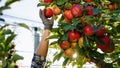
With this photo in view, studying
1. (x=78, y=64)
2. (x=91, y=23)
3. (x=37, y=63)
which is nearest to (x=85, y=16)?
(x=91, y=23)

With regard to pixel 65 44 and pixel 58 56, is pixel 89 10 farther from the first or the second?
pixel 58 56

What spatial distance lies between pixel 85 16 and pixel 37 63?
0.85 metres

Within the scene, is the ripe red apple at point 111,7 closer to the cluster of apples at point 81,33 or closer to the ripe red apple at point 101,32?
the cluster of apples at point 81,33

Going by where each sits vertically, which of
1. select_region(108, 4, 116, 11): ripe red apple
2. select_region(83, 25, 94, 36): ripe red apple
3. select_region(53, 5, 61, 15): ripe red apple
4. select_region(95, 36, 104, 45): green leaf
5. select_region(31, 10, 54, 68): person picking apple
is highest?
select_region(108, 4, 116, 11): ripe red apple

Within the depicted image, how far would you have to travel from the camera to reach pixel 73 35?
1.46m

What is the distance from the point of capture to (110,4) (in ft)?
5.06

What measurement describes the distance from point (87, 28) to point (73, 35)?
78mm

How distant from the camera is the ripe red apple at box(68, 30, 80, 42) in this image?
1462 mm

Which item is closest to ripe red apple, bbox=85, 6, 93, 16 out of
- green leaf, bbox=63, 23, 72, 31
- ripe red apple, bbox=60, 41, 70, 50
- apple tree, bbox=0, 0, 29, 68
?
green leaf, bbox=63, 23, 72, 31

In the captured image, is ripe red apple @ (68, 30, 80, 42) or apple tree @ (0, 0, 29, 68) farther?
ripe red apple @ (68, 30, 80, 42)

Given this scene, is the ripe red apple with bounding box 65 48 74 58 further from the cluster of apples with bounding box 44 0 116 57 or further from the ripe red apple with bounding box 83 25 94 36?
the ripe red apple with bounding box 83 25 94 36

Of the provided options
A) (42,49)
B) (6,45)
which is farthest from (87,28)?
(42,49)

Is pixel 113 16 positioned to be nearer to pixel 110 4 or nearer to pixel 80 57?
pixel 110 4

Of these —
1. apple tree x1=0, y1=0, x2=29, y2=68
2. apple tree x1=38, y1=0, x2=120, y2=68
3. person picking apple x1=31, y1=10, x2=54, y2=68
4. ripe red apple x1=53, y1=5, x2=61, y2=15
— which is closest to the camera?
apple tree x1=0, y1=0, x2=29, y2=68
